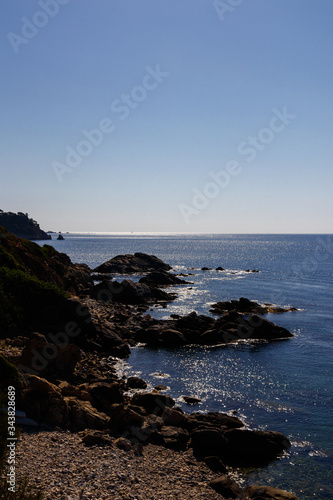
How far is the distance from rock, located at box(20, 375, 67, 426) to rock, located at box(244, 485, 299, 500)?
A: 32.9 ft

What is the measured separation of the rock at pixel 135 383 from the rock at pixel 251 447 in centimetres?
1018

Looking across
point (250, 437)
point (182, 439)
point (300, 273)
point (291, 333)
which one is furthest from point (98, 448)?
point (300, 273)

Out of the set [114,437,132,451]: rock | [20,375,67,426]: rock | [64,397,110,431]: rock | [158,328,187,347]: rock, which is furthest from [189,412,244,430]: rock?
[158,328,187,347]: rock

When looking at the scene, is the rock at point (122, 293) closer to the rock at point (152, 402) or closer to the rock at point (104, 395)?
the rock at point (152, 402)

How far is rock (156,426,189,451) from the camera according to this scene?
2150 centimetres

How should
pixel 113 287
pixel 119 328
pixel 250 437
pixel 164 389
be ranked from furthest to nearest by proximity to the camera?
pixel 113 287 → pixel 119 328 → pixel 164 389 → pixel 250 437

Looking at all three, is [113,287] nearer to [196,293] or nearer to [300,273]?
[196,293]

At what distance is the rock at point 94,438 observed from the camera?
18875 mm

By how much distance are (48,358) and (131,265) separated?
322 ft

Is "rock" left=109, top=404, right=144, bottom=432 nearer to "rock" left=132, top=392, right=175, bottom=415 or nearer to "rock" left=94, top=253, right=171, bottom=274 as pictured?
"rock" left=132, top=392, right=175, bottom=415

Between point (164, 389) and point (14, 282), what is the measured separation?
61.1 ft

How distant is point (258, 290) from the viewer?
88500 millimetres

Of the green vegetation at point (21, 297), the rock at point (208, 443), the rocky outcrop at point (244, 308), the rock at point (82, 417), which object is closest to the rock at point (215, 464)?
the rock at point (208, 443)

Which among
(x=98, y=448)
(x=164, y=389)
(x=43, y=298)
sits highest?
(x=43, y=298)
